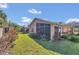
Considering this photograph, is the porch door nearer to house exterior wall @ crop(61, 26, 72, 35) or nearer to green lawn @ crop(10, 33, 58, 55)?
house exterior wall @ crop(61, 26, 72, 35)

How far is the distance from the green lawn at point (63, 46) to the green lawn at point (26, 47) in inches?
1.5

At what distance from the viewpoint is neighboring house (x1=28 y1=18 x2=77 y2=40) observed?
1.85 metres

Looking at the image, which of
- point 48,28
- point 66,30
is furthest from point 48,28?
point 66,30

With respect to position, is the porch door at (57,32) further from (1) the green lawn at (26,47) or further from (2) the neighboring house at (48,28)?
(1) the green lawn at (26,47)

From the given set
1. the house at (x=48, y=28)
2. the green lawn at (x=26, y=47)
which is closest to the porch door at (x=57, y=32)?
the house at (x=48, y=28)

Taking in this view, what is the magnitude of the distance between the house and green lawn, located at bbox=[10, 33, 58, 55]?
0.30 ft

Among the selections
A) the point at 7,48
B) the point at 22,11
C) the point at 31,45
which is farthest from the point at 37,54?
the point at 22,11

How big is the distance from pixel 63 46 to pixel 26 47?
32 cm

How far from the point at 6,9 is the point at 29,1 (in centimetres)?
21

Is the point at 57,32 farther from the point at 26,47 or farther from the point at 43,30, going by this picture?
the point at 26,47

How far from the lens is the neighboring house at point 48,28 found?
185cm

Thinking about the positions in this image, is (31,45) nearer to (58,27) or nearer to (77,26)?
(58,27)

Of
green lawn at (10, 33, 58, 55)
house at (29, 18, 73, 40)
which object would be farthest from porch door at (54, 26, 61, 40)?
green lawn at (10, 33, 58, 55)

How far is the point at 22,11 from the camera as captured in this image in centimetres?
185
